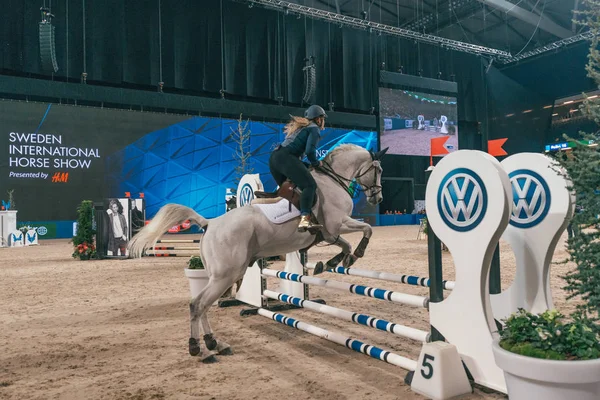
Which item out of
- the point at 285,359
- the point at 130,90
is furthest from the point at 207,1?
the point at 285,359

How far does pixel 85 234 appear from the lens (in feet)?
27.5

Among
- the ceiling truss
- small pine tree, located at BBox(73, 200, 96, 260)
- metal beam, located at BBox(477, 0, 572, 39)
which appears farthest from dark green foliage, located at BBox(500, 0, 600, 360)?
metal beam, located at BBox(477, 0, 572, 39)

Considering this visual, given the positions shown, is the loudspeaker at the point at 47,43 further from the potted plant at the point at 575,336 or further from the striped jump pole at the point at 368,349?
the potted plant at the point at 575,336

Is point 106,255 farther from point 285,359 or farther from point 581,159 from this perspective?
point 581,159

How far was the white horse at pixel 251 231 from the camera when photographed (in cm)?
263

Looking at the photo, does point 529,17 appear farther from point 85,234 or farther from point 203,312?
point 203,312

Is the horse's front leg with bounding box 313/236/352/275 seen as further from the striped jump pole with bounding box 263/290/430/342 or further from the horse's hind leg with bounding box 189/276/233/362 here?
the horse's hind leg with bounding box 189/276/233/362

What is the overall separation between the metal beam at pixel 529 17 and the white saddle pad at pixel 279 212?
13.2 m

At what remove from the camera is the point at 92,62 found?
11695mm

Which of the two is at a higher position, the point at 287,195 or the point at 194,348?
the point at 287,195

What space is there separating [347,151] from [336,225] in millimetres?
556

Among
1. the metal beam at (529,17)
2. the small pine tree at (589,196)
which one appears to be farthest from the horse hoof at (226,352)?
the metal beam at (529,17)

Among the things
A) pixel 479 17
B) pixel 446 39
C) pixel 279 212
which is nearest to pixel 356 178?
pixel 279 212

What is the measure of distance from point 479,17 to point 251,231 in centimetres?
1684
